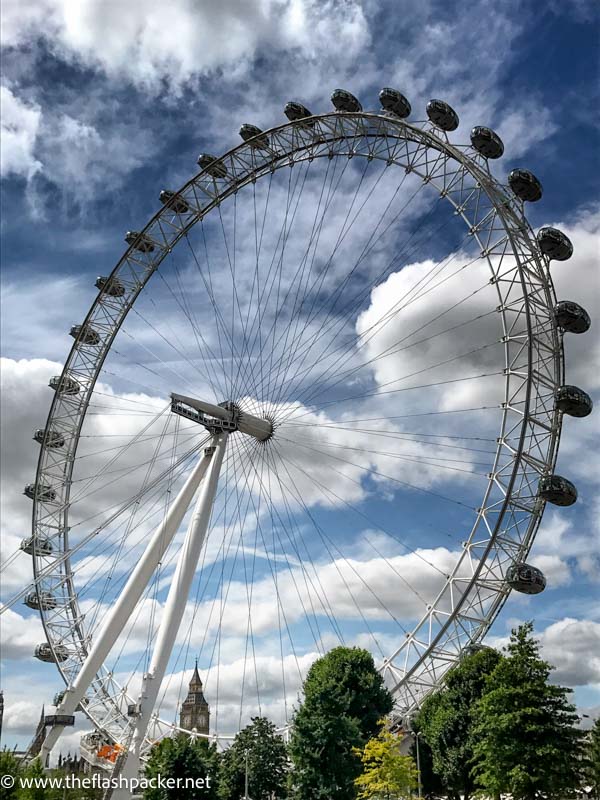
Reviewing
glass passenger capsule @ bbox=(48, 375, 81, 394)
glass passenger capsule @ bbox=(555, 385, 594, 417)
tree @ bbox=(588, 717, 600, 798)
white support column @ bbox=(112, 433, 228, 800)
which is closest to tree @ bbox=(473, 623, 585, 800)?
glass passenger capsule @ bbox=(555, 385, 594, 417)

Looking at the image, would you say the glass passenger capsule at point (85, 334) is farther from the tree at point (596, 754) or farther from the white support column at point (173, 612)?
the tree at point (596, 754)

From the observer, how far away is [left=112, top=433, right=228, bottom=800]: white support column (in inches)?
1695

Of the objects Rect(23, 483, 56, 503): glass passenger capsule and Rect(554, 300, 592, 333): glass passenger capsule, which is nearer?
Rect(554, 300, 592, 333): glass passenger capsule

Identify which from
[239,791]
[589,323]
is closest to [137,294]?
[589,323]

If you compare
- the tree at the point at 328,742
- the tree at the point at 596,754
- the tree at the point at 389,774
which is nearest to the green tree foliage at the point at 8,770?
the tree at the point at 328,742

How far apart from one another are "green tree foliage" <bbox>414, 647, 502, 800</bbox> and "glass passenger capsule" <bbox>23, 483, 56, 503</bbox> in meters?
36.0

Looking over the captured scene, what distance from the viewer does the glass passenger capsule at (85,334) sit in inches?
2657

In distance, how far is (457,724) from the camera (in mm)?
50781

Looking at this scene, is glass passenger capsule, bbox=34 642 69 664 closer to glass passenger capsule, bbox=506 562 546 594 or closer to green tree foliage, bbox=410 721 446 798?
green tree foliage, bbox=410 721 446 798

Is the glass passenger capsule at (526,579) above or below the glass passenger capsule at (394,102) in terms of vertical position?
below

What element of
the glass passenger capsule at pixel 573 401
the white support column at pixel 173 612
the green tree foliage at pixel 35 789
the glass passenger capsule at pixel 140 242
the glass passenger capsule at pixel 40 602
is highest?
the glass passenger capsule at pixel 140 242

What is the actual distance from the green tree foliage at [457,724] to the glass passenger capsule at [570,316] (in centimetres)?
2088

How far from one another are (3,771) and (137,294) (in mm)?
38500

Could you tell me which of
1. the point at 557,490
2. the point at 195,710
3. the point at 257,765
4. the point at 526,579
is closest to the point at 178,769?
the point at 257,765
